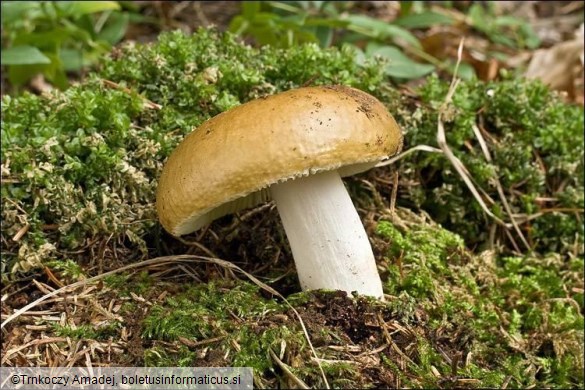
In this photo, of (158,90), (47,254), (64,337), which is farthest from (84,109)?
(64,337)

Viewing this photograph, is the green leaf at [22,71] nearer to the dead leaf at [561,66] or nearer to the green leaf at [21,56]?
the green leaf at [21,56]

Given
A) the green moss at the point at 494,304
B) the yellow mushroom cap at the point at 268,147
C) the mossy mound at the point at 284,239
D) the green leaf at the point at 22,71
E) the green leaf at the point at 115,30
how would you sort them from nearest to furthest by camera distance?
the yellow mushroom cap at the point at 268,147 < the mossy mound at the point at 284,239 < the green moss at the point at 494,304 < the green leaf at the point at 22,71 < the green leaf at the point at 115,30

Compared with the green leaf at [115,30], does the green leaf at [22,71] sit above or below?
below

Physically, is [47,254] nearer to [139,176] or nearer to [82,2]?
[139,176]

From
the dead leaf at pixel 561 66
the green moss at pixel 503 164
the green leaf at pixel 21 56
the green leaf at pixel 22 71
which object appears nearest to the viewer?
the green moss at pixel 503 164

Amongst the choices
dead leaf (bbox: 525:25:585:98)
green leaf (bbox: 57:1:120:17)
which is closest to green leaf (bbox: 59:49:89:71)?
green leaf (bbox: 57:1:120:17)

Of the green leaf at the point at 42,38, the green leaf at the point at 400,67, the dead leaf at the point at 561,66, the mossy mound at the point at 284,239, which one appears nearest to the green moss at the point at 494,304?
the mossy mound at the point at 284,239

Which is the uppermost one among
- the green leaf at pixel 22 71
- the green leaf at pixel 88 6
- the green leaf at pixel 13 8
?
the green leaf at pixel 88 6

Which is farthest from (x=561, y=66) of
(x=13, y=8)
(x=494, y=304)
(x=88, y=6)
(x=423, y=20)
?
(x=13, y=8)
